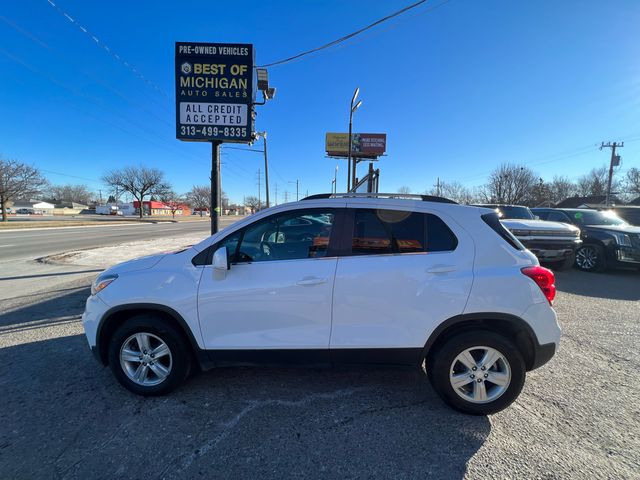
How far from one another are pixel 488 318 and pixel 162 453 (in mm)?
2702

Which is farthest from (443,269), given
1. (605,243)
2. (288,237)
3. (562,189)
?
(562,189)

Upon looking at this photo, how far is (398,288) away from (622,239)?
915cm

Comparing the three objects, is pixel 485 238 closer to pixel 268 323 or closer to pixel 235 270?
pixel 268 323

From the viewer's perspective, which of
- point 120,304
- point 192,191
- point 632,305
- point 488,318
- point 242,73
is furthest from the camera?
point 192,191

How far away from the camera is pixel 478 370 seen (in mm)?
2520

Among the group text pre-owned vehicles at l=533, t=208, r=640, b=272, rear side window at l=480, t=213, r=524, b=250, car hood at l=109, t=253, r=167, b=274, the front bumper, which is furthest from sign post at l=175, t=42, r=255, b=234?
text pre-owned vehicles at l=533, t=208, r=640, b=272

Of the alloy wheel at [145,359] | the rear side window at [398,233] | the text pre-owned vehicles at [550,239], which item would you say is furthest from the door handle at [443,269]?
the text pre-owned vehicles at [550,239]

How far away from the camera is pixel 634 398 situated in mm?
2789

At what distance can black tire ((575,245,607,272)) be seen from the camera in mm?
8227

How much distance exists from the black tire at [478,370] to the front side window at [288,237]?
1327 mm

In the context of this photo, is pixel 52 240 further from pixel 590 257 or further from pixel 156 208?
pixel 156 208

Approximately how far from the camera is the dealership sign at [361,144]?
2047 inches

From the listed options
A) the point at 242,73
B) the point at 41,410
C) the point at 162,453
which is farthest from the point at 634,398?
the point at 242,73

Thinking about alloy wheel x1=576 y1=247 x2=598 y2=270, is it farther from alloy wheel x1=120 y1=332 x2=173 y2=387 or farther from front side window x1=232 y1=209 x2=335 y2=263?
alloy wheel x1=120 y1=332 x2=173 y2=387
